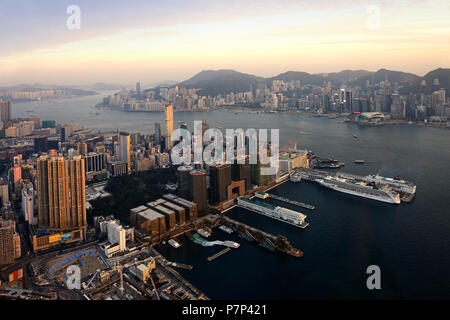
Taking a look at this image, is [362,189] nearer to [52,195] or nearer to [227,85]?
[52,195]

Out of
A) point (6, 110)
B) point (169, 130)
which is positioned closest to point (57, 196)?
point (169, 130)

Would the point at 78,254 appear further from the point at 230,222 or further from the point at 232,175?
the point at 232,175

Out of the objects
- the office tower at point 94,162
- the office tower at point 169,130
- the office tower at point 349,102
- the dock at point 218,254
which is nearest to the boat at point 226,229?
the dock at point 218,254

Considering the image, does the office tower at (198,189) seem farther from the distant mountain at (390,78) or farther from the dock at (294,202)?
the distant mountain at (390,78)

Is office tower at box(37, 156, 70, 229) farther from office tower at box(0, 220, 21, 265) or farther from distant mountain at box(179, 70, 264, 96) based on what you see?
distant mountain at box(179, 70, 264, 96)

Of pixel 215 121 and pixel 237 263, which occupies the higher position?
pixel 215 121
